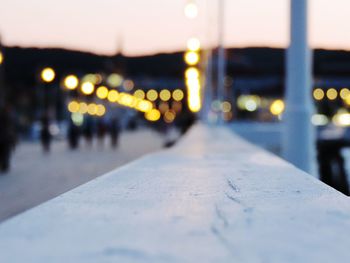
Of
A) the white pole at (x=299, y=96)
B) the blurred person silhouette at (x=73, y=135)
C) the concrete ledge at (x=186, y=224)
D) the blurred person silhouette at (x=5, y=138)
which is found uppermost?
the white pole at (x=299, y=96)

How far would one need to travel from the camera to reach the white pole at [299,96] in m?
10.2

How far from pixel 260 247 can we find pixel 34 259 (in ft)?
3.70

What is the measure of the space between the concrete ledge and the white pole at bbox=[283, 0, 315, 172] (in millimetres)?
3404

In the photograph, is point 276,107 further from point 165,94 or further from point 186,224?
point 186,224

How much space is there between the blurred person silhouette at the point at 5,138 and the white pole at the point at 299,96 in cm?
1001

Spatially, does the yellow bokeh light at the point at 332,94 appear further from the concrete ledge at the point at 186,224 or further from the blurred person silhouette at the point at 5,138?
the concrete ledge at the point at 186,224

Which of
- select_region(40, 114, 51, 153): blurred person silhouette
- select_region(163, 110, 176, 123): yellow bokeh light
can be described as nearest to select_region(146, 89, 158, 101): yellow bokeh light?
select_region(163, 110, 176, 123): yellow bokeh light

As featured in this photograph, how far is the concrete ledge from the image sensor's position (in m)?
3.60

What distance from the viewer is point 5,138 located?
62.9 feet

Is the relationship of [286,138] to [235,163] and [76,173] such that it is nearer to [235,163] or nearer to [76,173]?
[235,163]

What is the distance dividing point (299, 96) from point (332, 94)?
130805 mm

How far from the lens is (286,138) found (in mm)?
10773

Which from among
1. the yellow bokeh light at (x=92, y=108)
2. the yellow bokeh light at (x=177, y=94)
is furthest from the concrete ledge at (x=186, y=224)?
the yellow bokeh light at (x=177, y=94)

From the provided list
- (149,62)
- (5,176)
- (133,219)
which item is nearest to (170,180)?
(133,219)
